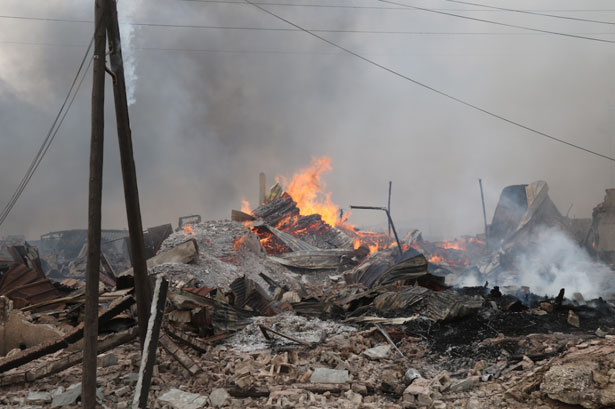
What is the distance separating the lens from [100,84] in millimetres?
4250

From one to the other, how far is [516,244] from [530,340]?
56.4 ft

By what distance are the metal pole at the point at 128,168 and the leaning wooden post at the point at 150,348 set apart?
0.21m

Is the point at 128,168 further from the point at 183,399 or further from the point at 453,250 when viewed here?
the point at 453,250

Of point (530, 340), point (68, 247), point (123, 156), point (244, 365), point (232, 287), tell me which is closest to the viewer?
point (123, 156)

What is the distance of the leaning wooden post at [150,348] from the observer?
14.2 feet

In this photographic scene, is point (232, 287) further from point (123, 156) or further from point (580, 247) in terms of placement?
point (580, 247)

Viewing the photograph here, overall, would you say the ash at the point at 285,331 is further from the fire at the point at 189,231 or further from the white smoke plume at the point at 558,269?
the fire at the point at 189,231

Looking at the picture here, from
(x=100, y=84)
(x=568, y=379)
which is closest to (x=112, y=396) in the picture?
(x=100, y=84)

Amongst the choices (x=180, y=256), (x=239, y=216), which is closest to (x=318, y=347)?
(x=180, y=256)

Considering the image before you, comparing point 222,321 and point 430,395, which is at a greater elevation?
point 430,395

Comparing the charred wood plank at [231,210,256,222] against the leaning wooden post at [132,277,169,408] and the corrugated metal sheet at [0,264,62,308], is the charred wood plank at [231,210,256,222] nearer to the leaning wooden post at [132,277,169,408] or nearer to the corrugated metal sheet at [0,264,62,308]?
the corrugated metal sheet at [0,264,62,308]

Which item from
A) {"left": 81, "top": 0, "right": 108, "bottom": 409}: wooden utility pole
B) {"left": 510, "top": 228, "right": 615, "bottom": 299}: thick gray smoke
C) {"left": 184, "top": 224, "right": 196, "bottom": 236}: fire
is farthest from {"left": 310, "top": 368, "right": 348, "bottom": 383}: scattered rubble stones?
{"left": 184, "top": 224, "right": 196, "bottom": 236}: fire

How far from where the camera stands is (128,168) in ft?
15.4

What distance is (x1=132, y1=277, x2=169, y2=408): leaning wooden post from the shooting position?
4325 mm
